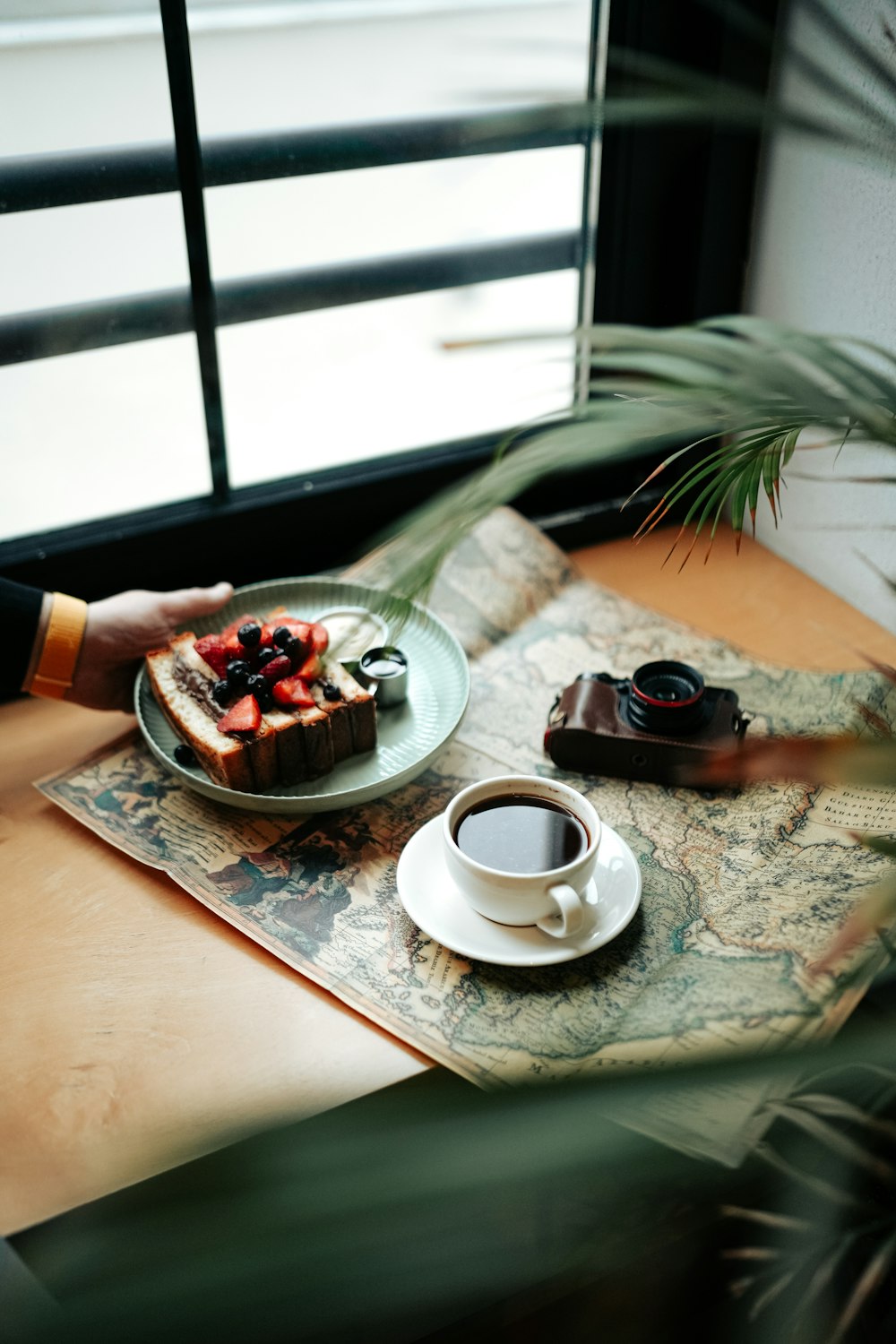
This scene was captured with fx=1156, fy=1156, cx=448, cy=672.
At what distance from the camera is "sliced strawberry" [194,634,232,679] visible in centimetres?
117

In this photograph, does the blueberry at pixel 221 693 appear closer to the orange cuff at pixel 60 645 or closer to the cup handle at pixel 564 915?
the orange cuff at pixel 60 645

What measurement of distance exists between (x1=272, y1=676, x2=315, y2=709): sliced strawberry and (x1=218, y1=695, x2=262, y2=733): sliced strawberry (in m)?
0.03

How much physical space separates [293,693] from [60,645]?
26 centimetres

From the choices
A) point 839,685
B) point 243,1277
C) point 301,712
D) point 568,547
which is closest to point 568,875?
point 301,712

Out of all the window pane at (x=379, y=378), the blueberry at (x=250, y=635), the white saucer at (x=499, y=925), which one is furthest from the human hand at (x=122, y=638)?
the white saucer at (x=499, y=925)

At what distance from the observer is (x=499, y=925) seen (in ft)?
3.23

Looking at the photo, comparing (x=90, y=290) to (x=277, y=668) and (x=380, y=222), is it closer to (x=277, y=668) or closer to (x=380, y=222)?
(x=380, y=222)

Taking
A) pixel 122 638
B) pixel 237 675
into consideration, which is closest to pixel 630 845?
pixel 237 675

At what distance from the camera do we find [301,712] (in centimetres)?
111

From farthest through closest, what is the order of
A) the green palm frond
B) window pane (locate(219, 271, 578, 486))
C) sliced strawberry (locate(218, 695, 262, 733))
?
window pane (locate(219, 271, 578, 486)), sliced strawberry (locate(218, 695, 262, 733)), the green palm frond

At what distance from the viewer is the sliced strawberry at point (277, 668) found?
1143mm

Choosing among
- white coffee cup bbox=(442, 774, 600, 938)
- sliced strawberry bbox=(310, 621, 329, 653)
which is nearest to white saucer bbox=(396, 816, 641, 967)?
white coffee cup bbox=(442, 774, 600, 938)

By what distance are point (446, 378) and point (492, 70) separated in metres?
0.38

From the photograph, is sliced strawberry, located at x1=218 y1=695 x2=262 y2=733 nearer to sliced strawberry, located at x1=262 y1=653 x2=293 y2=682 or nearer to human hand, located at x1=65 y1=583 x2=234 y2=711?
sliced strawberry, located at x1=262 y1=653 x2=293 y2=682
